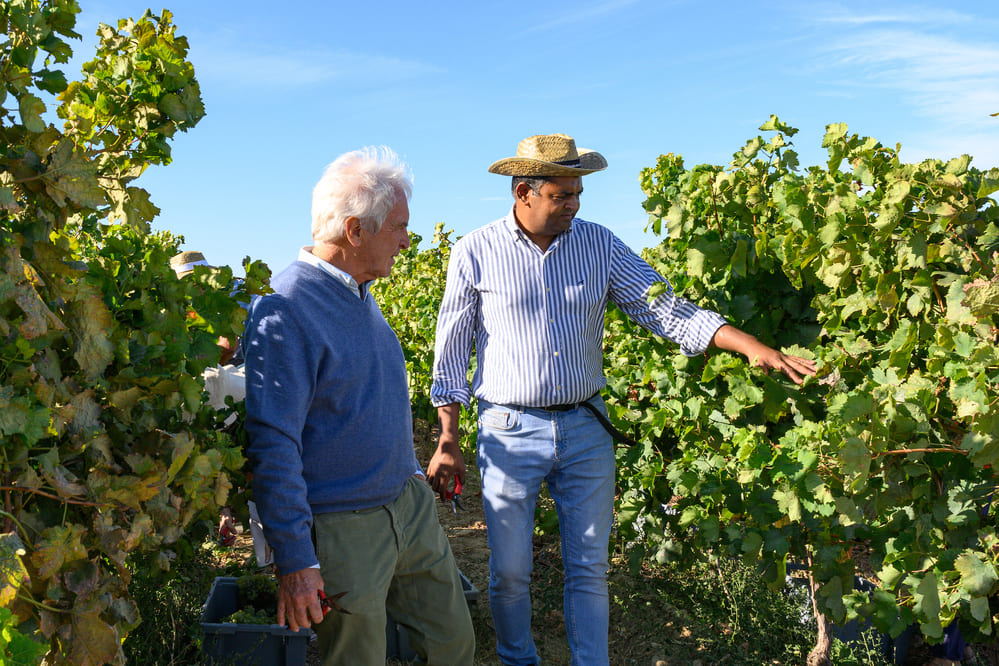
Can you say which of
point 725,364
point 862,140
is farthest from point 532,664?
point 862,140

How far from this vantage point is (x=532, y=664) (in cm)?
339

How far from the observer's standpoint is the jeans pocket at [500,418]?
10.3 ft

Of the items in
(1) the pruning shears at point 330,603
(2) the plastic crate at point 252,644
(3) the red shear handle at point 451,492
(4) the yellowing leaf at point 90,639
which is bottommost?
(2) the plastic crate at point 252,644

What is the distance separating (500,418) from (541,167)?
943 mm

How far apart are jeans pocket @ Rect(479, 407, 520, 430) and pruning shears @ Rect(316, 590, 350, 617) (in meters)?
1.02

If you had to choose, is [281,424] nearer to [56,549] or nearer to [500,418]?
[56,549]

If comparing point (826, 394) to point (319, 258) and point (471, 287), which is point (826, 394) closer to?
point (471, 287)

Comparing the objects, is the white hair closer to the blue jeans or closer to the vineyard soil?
the blue jeans

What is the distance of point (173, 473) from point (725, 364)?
1.96m

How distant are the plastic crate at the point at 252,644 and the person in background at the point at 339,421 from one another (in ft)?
3.37

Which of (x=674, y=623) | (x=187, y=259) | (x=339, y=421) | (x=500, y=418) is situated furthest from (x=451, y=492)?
(x=187, y=259)

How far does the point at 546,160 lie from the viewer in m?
3.17

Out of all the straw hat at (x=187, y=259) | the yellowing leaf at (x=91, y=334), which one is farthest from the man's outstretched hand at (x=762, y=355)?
the straw hat at (x=187, y=259)

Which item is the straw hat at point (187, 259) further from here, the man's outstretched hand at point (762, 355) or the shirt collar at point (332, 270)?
the man's outstretched hand at point (762, 355)
